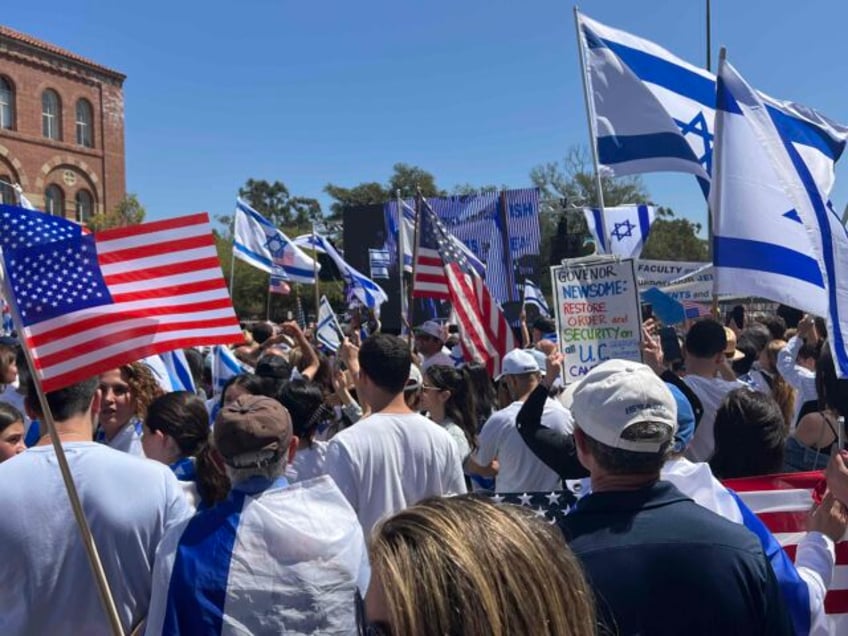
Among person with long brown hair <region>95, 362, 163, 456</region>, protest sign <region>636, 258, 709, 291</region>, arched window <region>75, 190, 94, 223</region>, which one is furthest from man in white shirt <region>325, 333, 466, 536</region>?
arched window <region>75, 190, 94, 223</region>

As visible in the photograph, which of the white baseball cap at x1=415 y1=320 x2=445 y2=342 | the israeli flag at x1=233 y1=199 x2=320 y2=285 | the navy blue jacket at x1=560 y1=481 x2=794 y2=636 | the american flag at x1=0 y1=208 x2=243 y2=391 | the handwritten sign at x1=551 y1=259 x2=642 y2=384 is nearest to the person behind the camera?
the navy blue jacket at x1=560 y1=481 x2=794 y2=636

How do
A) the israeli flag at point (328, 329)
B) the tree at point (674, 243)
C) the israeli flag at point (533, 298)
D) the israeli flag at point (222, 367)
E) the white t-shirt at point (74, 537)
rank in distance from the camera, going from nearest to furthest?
the white t-shirt at point (74, 537) < the israeli flag at point (222, 367) < the israeli flag at point (328, 329) < the israeli flag at point (533, 298) < the tree at point (674, 243)

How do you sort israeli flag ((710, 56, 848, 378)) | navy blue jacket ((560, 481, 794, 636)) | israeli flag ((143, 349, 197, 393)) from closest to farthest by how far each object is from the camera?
1. navy blue jacket ((560, 481, 794, 636))
2. israeli flag ((710, 56, 848, 378))
3. israeli flag ((143, 349, 197, 393))

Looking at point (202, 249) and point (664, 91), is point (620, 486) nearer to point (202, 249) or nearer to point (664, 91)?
point (202, 249)

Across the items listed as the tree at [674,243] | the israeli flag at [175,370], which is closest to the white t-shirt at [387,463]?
the israeli flag at [175,370]

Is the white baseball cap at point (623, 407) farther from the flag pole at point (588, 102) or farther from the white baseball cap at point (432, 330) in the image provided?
the white baseball cap at point (432, 330)

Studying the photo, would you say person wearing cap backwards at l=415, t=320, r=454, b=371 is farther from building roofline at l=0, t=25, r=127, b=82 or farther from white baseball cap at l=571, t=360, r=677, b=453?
building roofline at l=0, t=25, r=127, b=82

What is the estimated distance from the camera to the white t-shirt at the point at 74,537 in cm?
247

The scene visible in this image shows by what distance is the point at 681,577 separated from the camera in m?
1.83

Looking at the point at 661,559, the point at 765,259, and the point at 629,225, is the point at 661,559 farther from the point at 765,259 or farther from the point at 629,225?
the point at 629,225

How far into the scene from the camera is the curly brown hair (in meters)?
4.11

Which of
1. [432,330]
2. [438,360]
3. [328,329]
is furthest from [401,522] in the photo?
[328,329]

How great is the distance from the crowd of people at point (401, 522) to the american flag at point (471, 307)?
72.9 inches

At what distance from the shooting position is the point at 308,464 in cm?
378
